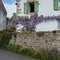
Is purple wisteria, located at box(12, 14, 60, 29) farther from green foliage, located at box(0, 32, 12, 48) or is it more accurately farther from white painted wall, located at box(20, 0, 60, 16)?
green foliage, located at box(0, 32, 12, 48)

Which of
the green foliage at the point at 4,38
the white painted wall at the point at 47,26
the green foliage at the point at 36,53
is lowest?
the green foliage at the point at 36,53

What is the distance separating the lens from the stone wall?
57.2 feet

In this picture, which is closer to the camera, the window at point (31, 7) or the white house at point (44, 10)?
the white house at point (44, 10)

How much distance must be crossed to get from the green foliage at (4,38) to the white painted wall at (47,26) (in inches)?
213

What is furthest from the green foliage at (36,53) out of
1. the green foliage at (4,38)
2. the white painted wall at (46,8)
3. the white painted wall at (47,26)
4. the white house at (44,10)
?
the white painted wall at (46,8)

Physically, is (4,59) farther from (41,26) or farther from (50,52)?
(41,26)

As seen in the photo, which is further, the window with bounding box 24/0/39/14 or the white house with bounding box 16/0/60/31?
the window with bounding box 24/0/39/14

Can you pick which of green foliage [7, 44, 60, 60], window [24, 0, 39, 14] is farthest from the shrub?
window [24, 0, 39, 14]

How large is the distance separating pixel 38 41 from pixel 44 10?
880 cm

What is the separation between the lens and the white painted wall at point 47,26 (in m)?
26.6

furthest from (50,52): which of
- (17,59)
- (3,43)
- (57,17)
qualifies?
(57,17)

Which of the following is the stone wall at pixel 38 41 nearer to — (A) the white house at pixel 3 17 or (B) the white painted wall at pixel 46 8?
(B) the white painted wall at pixel 46 8

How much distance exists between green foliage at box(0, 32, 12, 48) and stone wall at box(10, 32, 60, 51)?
23.5 inches

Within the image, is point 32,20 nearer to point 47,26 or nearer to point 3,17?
point 47,26
